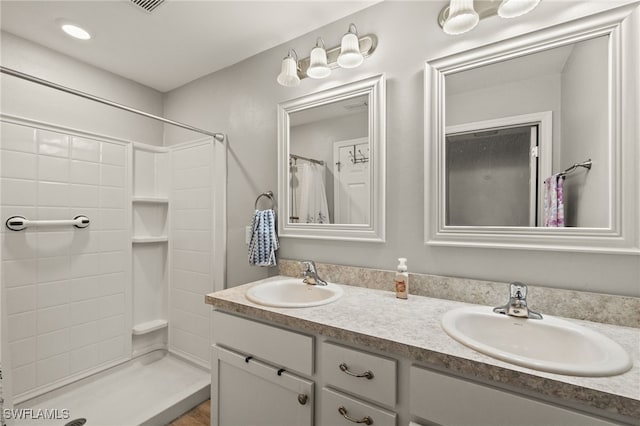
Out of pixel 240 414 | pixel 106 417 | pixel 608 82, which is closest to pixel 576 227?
pixel 608 82

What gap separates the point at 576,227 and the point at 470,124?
568mm

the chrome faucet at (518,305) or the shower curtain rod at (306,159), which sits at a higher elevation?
the shower curtain rod at (306,159)

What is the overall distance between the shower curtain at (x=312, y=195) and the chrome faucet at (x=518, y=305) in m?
0.93

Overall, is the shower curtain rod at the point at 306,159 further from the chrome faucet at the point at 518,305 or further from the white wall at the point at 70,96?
the white wall at the point at 70,96

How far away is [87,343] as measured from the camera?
2.00 m

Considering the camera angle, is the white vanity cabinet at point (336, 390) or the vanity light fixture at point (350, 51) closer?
the white vanity cabinet at point (336, 390)

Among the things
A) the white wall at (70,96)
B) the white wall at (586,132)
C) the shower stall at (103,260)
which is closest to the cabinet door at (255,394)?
the shower stall at (103,260)

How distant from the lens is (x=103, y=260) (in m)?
2.09

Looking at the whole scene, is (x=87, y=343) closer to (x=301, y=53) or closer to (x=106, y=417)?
(x=106, y=417)

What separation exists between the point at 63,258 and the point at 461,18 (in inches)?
102

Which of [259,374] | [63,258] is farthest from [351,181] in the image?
[63,258]

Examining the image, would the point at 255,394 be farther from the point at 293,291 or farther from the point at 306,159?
the point at 306,159

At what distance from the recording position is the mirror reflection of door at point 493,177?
1153 millimetres

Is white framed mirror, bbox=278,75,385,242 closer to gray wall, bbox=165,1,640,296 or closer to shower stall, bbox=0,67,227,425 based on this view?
gray wall, bbox=165,1,640,296
